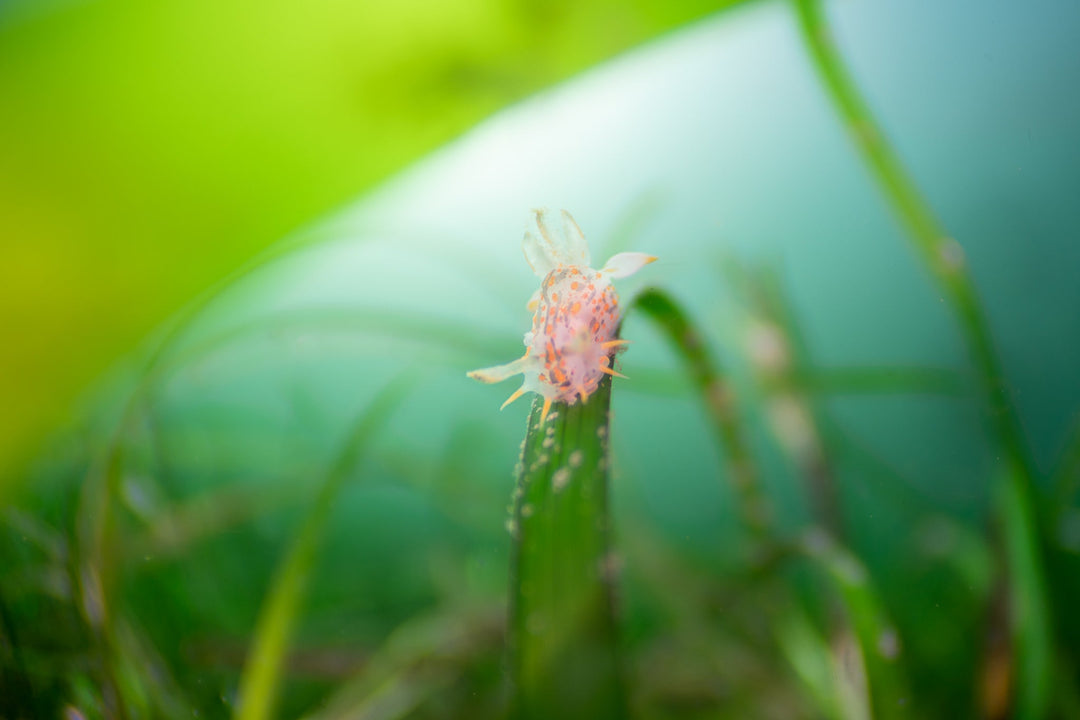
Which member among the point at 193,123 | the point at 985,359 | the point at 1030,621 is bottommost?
the point at 1030,621

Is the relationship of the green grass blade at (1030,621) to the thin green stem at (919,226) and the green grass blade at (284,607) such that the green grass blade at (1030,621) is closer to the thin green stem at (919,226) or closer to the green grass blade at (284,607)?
the thin green stem at (919,226)

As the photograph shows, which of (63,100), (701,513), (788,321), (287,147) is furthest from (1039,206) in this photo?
(63,100)

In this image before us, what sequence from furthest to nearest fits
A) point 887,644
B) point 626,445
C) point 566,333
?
1. point 626,445
2. point 887,644
3. point 566,333

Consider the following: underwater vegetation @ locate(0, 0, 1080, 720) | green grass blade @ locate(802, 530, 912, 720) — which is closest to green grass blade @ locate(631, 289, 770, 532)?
underwater vegetation @ locate(0, 0, 1080, 720)

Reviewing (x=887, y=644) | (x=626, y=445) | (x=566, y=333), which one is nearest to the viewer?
(x=566, y=333)

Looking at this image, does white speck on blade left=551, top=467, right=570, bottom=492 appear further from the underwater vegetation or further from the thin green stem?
the thin green stem

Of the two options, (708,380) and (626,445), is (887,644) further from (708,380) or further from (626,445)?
(626,445)

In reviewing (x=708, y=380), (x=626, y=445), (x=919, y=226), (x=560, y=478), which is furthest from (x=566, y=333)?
(x=626, y=445)
